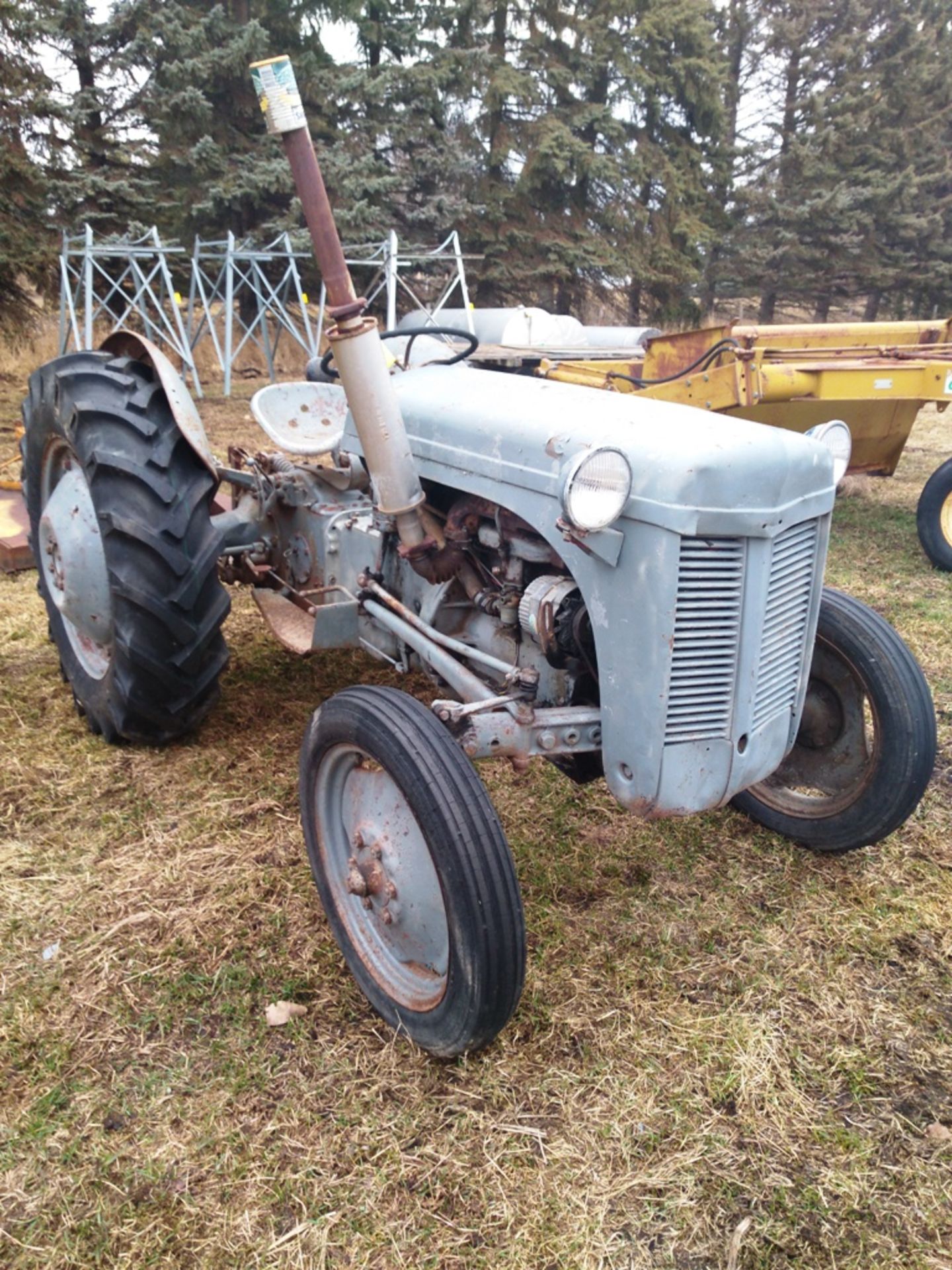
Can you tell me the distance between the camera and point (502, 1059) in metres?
1.86

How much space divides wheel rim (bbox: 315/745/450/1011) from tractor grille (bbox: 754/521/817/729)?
2.63ft

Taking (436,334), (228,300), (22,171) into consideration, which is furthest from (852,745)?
(22,171)

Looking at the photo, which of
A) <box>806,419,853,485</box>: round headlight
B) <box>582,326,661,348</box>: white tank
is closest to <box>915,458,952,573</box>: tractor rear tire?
<box>806,419,853,485</box>: round headlight

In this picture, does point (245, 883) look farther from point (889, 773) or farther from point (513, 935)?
point (889, 773)

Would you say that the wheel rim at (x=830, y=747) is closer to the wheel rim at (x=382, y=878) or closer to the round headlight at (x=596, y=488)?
the round headlight at (x=596, y=488)

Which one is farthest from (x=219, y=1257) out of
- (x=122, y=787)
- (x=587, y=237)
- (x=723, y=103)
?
(x=723, y=103)

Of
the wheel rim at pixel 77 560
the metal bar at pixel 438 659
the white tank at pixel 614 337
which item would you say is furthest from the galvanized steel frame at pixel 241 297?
the metal bar at pixel 438 659

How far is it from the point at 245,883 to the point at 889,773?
69.3 inches

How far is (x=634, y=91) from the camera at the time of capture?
19141 mm

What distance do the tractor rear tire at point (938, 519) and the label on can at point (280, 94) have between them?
4.46 meters

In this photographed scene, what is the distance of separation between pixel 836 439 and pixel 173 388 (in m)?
1.99

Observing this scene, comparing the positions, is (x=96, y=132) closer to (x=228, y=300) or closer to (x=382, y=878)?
(x=228, y=300)

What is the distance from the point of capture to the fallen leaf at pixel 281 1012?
1950mm

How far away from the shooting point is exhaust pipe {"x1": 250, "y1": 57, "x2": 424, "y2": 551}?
5.79ft
